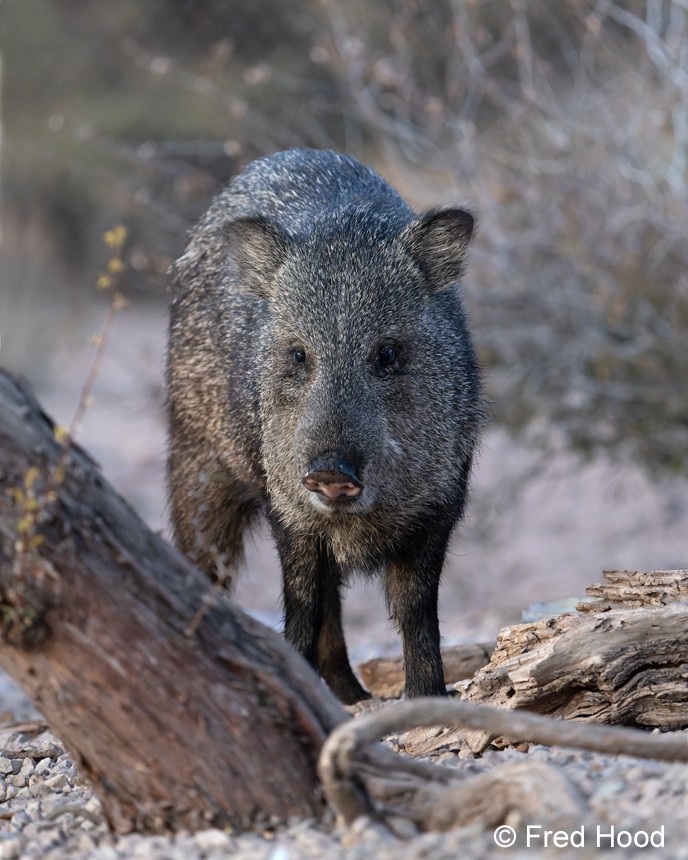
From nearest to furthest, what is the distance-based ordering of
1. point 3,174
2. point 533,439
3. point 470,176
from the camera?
point 470,176, point 533,439, point 3,174

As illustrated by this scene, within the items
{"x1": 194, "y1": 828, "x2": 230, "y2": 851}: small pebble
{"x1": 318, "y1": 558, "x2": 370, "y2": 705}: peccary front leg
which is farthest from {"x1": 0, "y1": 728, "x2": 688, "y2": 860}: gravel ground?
{"x1": 318, "y1": 558, "x2": 370, "y2": 705}: peccary front leg

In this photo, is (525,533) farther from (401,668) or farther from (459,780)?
(459,780)

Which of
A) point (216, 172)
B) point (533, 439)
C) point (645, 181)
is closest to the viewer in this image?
point (645, 181)

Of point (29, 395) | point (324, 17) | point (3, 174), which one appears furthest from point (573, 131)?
point (3, 174)

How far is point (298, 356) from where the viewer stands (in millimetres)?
3523

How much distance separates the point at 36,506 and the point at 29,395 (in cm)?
26

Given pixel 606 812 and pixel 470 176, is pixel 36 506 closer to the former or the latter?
pixel 606 812

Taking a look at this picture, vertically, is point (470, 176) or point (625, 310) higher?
point (470, 176)

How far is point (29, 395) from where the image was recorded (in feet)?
7.47

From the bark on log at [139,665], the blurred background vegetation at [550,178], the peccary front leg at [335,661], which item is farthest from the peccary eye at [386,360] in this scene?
the blurred background vegetation at [550,178]

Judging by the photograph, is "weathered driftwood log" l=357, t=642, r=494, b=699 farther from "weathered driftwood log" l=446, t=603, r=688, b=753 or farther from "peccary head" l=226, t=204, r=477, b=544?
"weathered driftwood log" l=446, t=603, r=688, b=753

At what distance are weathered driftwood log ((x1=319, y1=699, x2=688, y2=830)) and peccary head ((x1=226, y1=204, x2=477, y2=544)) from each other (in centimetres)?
109

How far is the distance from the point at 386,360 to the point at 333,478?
23.8 inches

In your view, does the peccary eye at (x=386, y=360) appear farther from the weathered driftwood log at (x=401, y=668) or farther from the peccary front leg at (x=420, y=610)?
the weathered driftwood log at (x=401, y=668)
